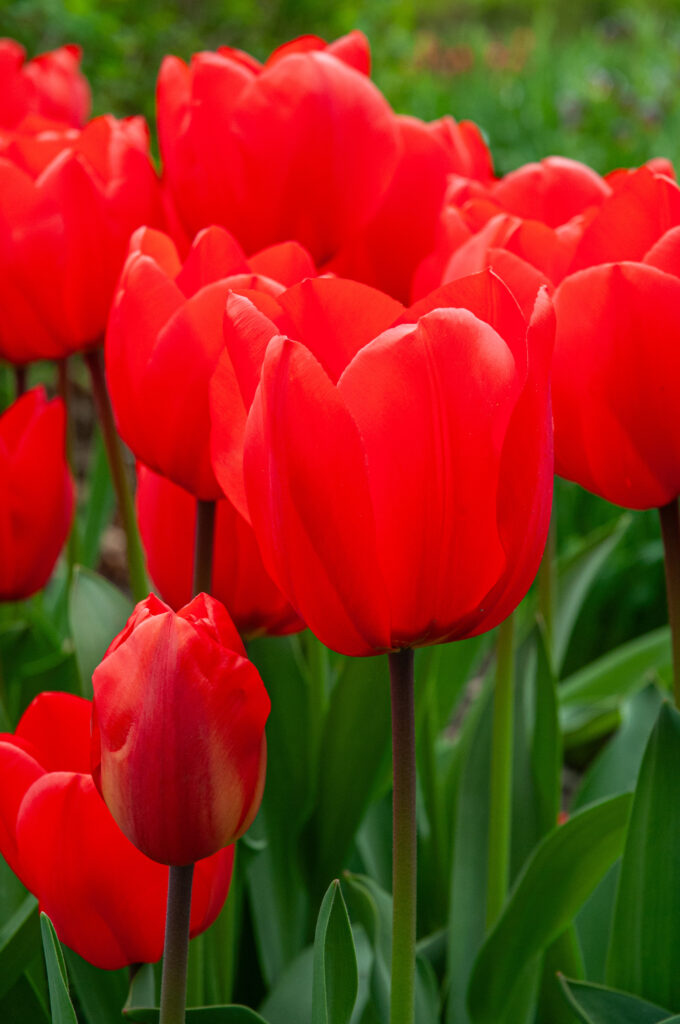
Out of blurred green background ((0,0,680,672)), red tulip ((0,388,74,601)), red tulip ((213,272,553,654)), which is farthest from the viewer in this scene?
blurred green background ((0,0,680,672))

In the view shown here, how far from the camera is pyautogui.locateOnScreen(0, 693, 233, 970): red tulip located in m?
0.60

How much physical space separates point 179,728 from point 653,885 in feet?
1.35

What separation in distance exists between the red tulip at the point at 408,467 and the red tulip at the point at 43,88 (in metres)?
1.03

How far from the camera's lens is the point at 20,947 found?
0.80 meters

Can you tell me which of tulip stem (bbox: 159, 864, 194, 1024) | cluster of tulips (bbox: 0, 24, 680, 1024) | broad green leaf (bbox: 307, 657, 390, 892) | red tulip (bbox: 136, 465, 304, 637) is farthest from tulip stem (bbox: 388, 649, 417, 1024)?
broad green leaf (bbox: 307, 657, 390, 892)

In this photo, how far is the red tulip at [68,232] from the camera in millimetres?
878

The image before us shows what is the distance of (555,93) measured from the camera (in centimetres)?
449

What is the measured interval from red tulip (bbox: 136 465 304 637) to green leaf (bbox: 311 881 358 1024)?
0.20m

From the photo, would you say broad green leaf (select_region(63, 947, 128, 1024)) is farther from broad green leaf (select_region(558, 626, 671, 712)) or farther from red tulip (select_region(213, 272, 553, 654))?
broad green leaf (select_region(558, 626, 671, 712))

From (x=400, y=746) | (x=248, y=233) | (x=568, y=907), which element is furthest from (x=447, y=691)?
(x=400, y=746)

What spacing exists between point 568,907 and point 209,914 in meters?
0.34

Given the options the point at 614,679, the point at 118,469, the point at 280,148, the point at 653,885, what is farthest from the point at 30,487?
the point at 614,679

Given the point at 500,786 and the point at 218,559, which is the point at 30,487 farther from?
the point at 500,786

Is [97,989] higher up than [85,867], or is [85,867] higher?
[85,867]
